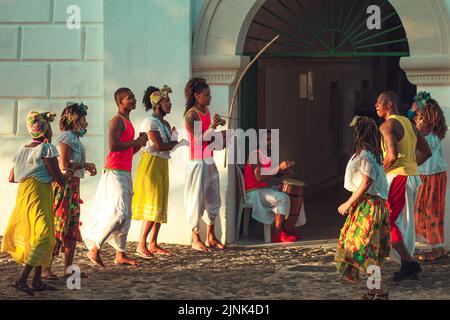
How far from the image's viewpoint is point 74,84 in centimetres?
1333

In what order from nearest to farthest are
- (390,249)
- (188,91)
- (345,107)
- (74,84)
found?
(390,249)
(188,91)
(74,84)
(345,107)

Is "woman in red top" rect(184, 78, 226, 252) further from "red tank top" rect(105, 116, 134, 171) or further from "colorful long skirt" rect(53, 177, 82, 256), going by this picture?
"colorful long skirt" rect(53, 177, 82, 256)

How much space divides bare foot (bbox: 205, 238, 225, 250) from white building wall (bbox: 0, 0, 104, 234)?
5.73 ft

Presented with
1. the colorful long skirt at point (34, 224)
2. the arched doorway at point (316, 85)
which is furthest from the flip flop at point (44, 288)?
the arched doorway at point (316, 85)

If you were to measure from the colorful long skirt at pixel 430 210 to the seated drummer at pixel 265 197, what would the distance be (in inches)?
70.2

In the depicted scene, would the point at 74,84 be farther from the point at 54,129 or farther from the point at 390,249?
the point at 390,249

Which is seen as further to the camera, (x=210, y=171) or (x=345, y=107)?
(x=345, y=107)

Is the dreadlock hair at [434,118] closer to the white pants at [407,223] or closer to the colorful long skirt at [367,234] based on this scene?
the white pants at [407,223]

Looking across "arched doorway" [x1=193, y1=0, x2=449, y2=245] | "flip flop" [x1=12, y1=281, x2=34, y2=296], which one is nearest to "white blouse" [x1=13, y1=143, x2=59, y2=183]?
"flip flop" [x1=12, y1=281, x2=34, y2=296]

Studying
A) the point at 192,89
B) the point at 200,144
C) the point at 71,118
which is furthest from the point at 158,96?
the point at 71,118

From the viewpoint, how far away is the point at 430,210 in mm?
11742
